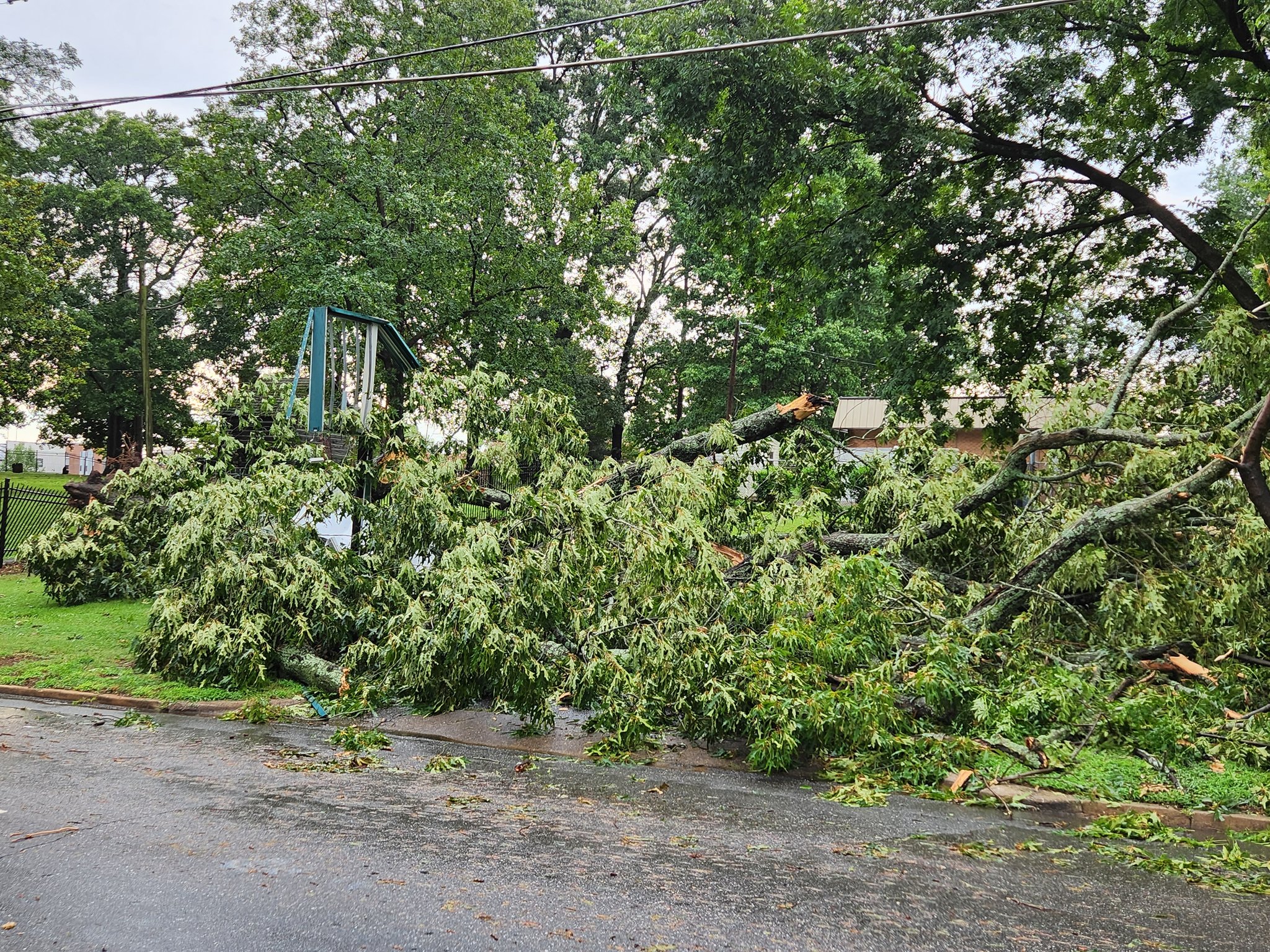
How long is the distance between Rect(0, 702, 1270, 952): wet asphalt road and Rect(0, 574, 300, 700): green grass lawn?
2060 mm

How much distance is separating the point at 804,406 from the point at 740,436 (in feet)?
2.22

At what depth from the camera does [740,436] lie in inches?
345

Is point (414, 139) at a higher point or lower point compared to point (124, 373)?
higher

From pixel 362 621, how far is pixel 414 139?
1640 cm

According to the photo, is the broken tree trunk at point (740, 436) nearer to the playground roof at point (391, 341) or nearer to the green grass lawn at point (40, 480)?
the playground roof at point (391, 341)

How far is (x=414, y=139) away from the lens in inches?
834

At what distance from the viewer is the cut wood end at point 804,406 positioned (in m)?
8.55

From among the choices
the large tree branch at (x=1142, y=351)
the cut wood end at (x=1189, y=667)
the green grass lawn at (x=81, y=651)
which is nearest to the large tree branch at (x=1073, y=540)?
the cut wood end at (x=1189, y=667)

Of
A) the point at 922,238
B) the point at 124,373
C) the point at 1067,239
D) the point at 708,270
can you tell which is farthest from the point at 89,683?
the point at 124,373

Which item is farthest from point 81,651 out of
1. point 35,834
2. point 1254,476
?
point 1254,476

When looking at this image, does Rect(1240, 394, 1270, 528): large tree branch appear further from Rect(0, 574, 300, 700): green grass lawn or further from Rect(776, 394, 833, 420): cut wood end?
Rect(0, 574, 300, 700): green grass lawn

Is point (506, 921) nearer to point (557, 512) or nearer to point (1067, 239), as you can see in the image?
point (557, 512)

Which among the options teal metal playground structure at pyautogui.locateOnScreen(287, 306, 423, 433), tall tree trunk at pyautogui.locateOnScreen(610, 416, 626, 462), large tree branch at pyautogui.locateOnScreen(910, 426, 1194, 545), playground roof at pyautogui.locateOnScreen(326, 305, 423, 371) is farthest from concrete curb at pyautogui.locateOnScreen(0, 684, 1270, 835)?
tall tree trunk at pyautogui.locateOnScreen(610, 416, 626, 462)

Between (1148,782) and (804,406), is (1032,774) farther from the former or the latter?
(804,406)
